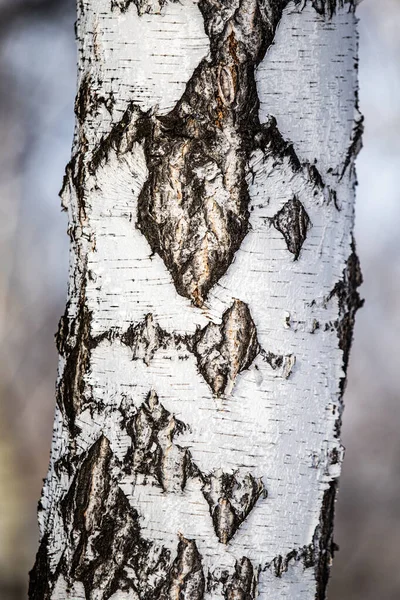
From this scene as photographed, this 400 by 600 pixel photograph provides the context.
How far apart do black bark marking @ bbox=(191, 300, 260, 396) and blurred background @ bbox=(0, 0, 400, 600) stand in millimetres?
1262

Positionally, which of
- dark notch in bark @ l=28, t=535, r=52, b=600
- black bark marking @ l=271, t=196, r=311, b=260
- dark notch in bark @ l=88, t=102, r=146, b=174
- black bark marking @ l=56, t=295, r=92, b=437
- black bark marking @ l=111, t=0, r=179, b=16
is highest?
black bark marking @ l=111, t=0, r=179, b=16

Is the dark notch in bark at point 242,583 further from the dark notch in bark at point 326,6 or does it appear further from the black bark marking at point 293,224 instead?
the dark notch in bark at point 326,6

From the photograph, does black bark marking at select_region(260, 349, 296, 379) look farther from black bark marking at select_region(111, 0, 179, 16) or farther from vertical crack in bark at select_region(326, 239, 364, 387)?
black bark marking at select_region(111, 0, 179, 16)

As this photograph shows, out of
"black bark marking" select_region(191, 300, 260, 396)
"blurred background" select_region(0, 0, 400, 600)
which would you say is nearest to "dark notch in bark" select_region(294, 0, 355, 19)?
"black bark marking" select_region(191, 300, 260, 396)

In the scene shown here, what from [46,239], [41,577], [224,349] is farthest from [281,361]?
[46,239]

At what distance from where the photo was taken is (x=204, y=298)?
19.6 inches

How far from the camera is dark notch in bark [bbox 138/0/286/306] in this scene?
1.62 feet

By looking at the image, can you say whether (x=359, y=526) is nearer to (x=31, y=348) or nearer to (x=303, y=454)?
(x=31, y=348)

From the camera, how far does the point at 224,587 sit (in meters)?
0.51

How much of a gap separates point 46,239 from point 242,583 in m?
1.33

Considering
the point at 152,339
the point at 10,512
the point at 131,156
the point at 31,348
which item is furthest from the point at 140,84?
the point at 10,512

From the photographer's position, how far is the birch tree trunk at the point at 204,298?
50 cm

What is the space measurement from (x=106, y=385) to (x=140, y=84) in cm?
26

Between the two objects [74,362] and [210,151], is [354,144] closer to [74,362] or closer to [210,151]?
[210,151]
